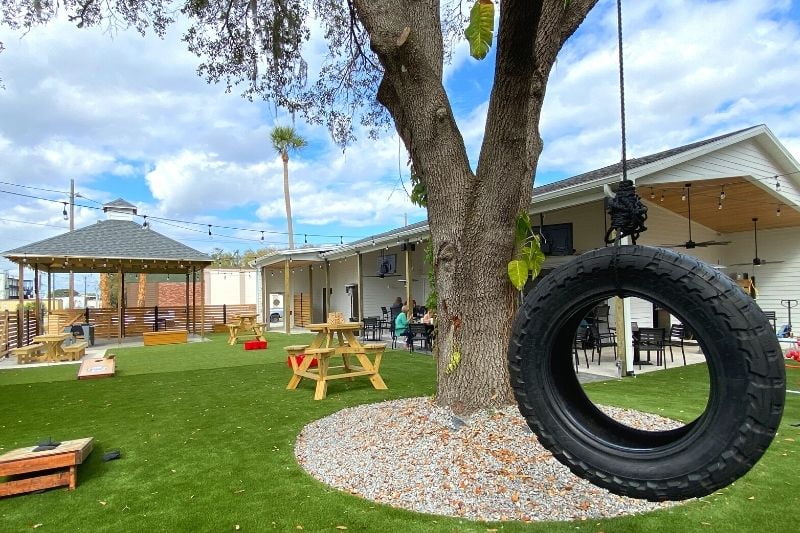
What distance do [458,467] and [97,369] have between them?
8.18 m

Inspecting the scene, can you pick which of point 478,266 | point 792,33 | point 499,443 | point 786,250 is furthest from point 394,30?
point 786,250

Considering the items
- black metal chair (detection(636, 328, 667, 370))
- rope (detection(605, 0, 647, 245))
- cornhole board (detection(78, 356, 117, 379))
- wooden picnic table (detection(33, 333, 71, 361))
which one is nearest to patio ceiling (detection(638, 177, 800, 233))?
black metal chair (detection(636, 328, 667, 370))

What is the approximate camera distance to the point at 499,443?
373 cm

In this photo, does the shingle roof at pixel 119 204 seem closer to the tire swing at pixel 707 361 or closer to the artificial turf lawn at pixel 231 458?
the artificial turf lawn at pixel 231 458

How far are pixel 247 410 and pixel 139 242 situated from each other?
13.2 metres

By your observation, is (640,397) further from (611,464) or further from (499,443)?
(611,464)

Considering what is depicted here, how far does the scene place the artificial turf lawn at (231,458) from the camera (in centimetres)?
287

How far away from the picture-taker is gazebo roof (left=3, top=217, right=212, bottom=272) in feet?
48.4

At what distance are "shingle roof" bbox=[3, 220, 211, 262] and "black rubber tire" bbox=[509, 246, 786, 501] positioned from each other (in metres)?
15.9

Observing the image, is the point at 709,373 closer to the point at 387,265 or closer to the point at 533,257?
the point at 533,257

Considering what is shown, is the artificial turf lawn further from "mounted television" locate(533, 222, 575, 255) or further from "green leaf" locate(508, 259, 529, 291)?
"mounted television" locate(533, 222, 575, 255)

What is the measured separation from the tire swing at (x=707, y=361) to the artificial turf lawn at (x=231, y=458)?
1.00 m

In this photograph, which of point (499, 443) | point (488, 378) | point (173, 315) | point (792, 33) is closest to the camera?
point (499, 443)

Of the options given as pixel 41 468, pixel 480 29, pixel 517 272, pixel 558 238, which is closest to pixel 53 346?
pixel 41 468
